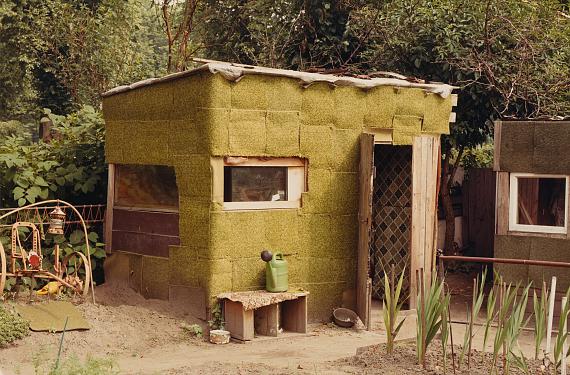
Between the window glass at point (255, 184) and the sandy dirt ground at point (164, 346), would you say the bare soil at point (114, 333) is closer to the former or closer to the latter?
the sandy dirt ground at point (164, 346)

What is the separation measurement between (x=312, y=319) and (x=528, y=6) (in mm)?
6661

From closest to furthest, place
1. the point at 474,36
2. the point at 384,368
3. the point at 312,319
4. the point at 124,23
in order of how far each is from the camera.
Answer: the point at 384,368 → the point at 312,319 → the point at 474,36 → the point at 124,23

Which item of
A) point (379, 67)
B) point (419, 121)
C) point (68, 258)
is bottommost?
point (68, 258)

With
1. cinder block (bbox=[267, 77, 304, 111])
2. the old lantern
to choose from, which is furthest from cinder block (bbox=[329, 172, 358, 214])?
the old lantern

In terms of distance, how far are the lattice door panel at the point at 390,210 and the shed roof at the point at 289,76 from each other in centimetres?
90

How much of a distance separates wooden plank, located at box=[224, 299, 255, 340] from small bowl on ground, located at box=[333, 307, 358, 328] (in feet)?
4.07

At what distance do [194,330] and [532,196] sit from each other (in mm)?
4245

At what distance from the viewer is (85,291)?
9000 millimetres

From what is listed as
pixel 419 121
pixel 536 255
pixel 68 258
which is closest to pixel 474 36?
pixel 419 121

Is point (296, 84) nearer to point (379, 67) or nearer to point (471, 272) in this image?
point (379, 67)

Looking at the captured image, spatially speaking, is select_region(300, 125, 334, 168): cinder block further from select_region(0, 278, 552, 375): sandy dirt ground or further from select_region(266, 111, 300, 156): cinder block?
select_region(0, 278, 552, 375): sandy dirt ground

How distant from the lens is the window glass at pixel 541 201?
31.9 feet

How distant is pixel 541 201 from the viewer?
32.3ft

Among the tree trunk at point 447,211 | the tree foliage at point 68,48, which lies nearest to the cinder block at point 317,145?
the tree trunk at point 447,211
